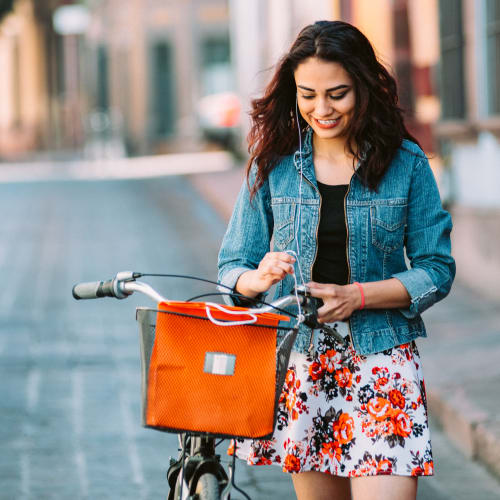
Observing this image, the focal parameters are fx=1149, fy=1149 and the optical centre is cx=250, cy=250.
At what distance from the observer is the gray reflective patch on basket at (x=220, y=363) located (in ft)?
8.93

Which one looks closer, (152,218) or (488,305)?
(488,305)

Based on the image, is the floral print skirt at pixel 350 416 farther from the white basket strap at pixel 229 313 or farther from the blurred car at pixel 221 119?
the blurred car at pixel 221 119

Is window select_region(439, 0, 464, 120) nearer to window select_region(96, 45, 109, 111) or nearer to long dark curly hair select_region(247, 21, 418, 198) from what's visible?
long dark curly hair select_region(247, 21, 418, 198)

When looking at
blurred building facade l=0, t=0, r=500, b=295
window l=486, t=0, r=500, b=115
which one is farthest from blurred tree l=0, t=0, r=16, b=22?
window l=486, t=0, r=500, b=115

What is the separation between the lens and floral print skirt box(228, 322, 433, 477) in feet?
10.1

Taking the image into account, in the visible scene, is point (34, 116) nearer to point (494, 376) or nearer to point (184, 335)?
point (494, 376)

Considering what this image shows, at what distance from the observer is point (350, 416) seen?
10.2ft

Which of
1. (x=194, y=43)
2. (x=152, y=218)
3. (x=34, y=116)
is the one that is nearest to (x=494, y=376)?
(x=152, y=218)

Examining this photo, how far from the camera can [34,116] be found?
1583 inches

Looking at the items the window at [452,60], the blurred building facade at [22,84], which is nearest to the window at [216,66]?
the blurred building facade at [22,84]

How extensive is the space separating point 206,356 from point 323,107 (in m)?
0.77

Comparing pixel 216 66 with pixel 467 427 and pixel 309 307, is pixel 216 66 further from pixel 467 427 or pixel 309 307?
pixel 309 307

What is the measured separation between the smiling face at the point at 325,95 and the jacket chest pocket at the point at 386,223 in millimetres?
242

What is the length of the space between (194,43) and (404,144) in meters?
33.1
